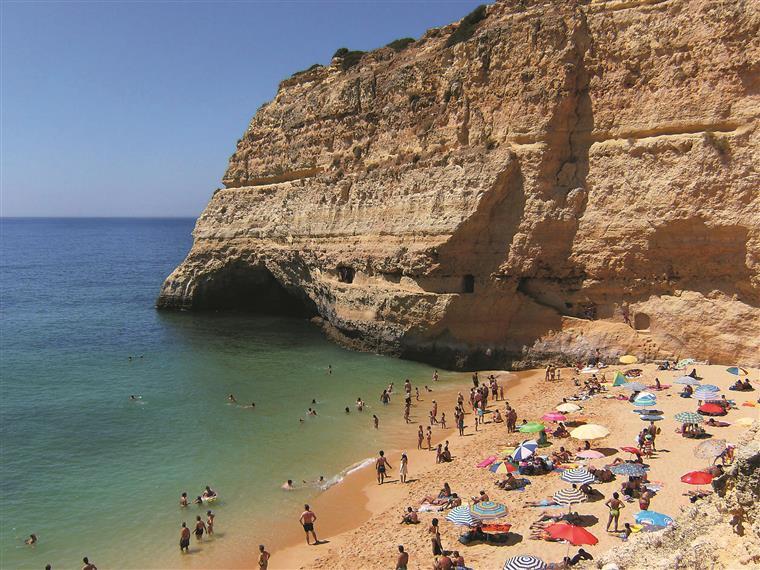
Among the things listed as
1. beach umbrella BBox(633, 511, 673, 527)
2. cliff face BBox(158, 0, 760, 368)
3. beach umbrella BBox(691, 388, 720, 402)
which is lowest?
beach umbrella BBox(633, 511, 673, 527)

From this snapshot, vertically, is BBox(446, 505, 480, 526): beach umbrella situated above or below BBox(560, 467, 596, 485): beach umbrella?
below

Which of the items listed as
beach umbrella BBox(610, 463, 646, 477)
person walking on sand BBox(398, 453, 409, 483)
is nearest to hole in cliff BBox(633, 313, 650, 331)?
beach umbrella BBox(610, 463, 646, 477)

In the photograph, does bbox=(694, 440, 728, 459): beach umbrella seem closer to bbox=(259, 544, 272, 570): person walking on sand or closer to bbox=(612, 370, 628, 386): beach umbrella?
bbox=(612, 370, 628, 386): beach umbrella

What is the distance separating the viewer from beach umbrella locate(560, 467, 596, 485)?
13.0m

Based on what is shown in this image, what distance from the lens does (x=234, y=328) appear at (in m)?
37.2

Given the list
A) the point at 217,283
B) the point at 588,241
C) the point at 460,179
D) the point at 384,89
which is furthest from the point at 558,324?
the point at 217,283

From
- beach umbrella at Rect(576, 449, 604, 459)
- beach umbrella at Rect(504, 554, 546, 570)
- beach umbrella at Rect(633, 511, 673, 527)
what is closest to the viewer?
beach umbrella at Rect(504, 554, 546, 570)

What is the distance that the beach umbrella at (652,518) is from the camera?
10922 millimetres

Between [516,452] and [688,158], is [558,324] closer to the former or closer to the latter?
[688,158]

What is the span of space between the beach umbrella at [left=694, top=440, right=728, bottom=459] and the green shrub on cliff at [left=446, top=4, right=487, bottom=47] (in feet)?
73.0

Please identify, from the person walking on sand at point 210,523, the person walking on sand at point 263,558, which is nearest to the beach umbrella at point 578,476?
the person walking on sand at point 263,558

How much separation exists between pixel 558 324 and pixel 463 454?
30.4 feet

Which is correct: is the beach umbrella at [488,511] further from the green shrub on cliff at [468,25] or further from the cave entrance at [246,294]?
the cave entrance at [246,294]

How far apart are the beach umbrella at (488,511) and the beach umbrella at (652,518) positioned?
101 inches
